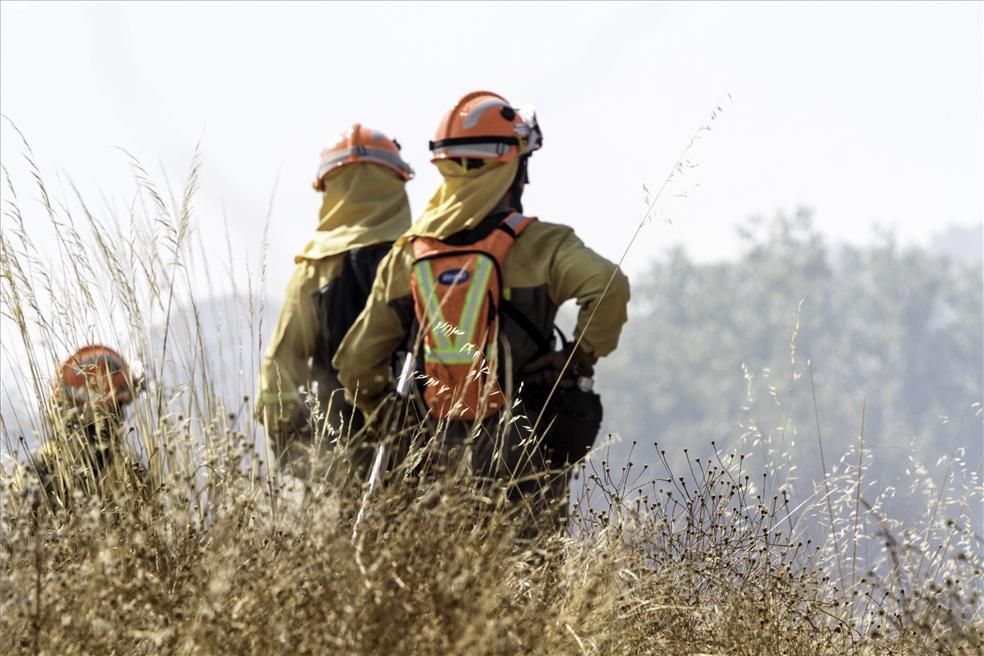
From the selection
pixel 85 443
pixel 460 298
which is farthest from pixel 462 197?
pixel 85 443

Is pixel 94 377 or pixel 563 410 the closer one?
pixel 94 377

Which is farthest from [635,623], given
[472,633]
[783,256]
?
[783,256]

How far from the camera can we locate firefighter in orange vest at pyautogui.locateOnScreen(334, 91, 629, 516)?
17.6 ft

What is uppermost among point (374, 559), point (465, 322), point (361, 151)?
point (361, 151)

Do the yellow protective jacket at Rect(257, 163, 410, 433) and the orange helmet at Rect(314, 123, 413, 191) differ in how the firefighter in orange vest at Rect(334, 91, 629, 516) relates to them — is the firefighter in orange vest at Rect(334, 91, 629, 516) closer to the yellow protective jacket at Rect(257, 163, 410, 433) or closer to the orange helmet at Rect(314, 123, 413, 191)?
the yellow protective jacket at Rect(257, 163, 410, 433)

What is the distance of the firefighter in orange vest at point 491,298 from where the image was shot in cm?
536

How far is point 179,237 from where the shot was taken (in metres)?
4.00

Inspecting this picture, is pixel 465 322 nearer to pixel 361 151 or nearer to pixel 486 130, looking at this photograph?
pixel 486 130

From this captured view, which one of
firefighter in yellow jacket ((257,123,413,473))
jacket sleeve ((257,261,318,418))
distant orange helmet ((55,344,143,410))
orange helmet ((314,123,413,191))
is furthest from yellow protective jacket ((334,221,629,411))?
orange helmet ((314,123,413,191))

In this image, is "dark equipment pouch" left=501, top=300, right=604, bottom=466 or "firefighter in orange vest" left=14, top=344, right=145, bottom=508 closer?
"firefighter in orange vest" left=14, top=344, right=145, bottom=508

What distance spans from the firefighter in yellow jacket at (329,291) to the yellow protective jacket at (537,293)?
1.84ft

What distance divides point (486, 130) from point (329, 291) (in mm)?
1062

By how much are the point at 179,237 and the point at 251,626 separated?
1497mm

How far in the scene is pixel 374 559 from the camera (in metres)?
2.96
